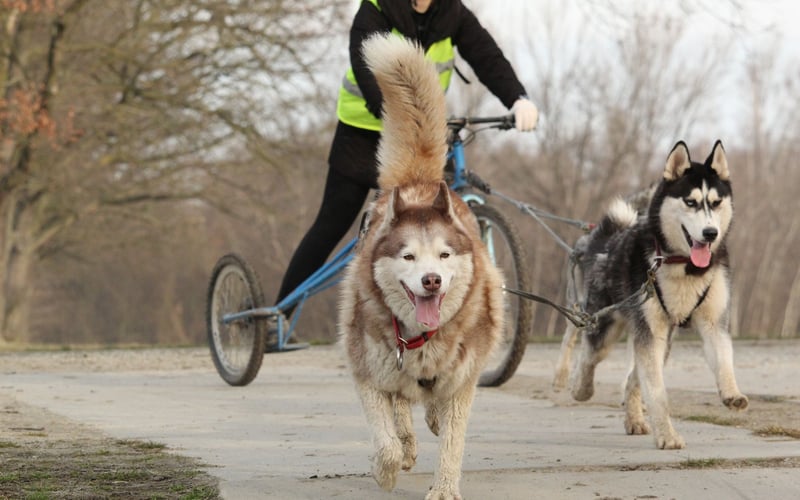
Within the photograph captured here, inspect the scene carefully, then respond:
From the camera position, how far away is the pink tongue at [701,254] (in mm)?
5285

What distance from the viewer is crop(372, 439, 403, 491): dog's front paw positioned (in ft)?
12.7

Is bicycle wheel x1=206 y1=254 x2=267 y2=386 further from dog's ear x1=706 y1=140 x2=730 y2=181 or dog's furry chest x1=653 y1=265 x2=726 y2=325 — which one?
dog's ear x1=706 y1=140 x2=730 y2=181

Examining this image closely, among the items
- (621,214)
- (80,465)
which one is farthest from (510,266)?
(80,465)

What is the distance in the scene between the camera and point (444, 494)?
378 centimetres

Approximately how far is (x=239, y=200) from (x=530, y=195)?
Result: 75.9 feet

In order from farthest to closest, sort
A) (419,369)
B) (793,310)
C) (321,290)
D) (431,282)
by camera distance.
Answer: (793,310)
(321,290)
(419,369)
(431,282)

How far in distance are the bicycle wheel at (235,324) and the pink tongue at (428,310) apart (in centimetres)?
363

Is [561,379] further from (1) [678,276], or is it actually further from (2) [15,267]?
(2) [15,267]

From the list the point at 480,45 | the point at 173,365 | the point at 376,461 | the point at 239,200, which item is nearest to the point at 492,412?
the point at 480,45

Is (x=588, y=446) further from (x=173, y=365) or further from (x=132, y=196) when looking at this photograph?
(x=132, y=196)

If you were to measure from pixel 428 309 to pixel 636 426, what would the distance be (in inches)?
80.4

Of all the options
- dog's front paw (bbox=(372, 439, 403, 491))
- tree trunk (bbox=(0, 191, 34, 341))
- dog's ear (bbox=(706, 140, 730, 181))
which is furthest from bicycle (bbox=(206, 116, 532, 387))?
tree trunk (bbox=(0, 191, 34, 341))

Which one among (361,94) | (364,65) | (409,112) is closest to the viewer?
(409,112)

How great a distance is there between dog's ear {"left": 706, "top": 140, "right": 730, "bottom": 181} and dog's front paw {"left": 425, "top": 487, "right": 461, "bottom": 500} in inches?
94.3
